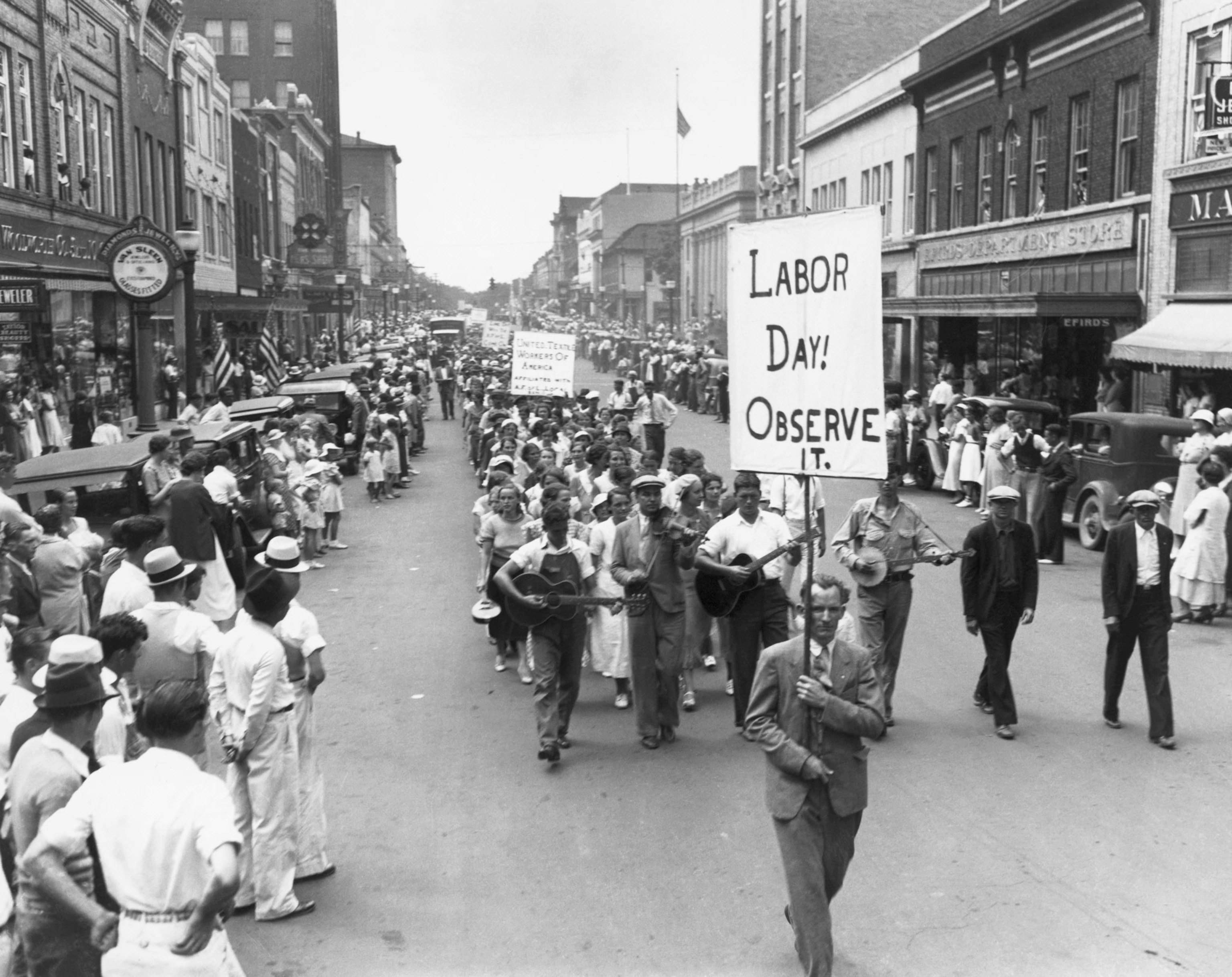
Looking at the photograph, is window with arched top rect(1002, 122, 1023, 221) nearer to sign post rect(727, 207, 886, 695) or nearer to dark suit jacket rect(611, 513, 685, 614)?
dark suit jacket rect(611, 513, 685, 614)

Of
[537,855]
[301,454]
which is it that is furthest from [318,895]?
[301,454]

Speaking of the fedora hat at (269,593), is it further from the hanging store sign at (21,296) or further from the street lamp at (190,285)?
the street lamp at (190,285)

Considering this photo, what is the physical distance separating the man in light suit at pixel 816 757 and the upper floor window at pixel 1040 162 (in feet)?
98.9

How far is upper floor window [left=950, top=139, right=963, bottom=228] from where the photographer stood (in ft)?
132

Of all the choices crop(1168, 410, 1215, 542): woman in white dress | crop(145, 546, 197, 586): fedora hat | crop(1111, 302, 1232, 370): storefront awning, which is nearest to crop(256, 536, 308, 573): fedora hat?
crop(145, 546, 197, 586): fedora hat

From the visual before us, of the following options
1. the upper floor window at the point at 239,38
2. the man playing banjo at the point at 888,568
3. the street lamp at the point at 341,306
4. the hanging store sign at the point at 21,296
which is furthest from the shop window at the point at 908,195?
the upper floor window at the point at 239,38

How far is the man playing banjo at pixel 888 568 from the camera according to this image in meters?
10.0

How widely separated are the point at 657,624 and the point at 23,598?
13.9 feet

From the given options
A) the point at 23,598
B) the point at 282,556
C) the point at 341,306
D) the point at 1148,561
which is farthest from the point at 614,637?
the point at 341,306

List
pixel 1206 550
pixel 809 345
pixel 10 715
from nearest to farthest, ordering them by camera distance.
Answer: pixel 10 715
pixel 809 345
pixel 1206 550

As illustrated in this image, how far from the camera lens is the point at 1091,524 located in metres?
18.0

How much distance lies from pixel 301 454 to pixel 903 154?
31.1 meters

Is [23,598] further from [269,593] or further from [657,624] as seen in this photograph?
[657,624]

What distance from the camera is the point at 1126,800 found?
8477mm
